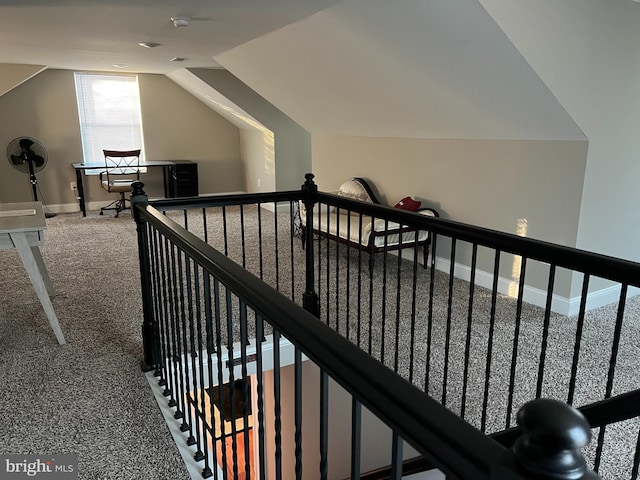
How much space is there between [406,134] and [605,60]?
5.85 ft

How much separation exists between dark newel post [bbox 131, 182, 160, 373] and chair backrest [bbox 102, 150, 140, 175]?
4745mm

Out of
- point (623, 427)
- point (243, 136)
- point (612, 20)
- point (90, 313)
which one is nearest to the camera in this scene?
point (623, 427)

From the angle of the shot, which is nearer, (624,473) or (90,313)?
(624,473)

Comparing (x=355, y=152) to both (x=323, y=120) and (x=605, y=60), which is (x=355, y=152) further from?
(x=605, y=60)

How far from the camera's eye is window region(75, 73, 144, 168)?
7.20m

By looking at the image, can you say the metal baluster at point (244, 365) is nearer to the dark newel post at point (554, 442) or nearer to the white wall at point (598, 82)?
the dark newel post at point (554, 442)

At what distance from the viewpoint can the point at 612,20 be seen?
117 inches

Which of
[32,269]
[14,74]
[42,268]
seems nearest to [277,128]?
[14,74]

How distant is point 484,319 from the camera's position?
3287mm

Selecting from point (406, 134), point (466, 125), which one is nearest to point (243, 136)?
point (406, 134)

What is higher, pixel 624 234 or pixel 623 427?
pixel 624 234

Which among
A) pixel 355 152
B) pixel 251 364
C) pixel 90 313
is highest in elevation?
pixel 355 152

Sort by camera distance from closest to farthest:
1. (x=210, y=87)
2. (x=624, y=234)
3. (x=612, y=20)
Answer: (x=612, y=20) < (x=624, y=234) < (x=210, y=87)

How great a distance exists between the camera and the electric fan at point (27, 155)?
6.55 m
